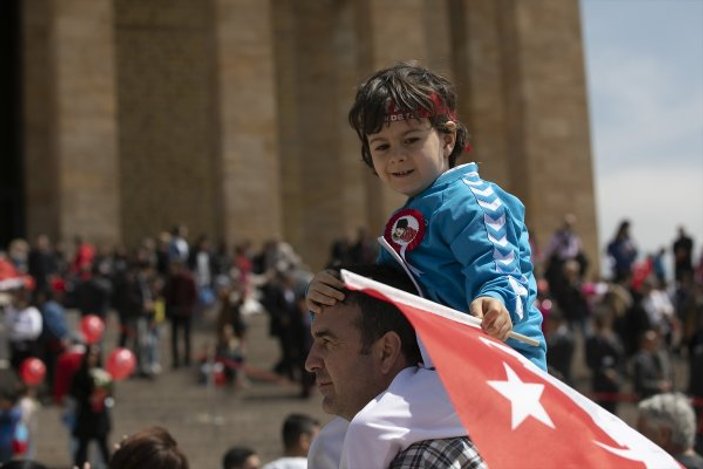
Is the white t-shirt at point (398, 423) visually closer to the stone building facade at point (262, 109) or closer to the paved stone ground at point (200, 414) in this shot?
the paved stone ground at point (200, 414)

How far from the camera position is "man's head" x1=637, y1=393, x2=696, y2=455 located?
227 inches

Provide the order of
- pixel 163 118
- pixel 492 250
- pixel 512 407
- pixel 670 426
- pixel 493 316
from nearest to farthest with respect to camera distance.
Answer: pixel 512 407 → pixel 493 316 → pixel 492 250 → pixel 670 426 → pixel 163 118

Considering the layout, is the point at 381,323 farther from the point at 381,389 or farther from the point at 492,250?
the point at 492,250

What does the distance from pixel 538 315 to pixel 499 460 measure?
0.89m

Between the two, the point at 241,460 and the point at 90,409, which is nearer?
the point at 241,460

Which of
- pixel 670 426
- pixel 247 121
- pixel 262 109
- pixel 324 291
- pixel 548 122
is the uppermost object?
pixel 262 109

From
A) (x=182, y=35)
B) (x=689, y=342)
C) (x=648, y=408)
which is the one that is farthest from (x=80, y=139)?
(x=648, y=408)

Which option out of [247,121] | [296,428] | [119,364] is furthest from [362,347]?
[247,121]

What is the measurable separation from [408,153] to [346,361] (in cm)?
59

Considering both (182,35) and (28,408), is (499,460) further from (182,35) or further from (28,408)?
(182,35)

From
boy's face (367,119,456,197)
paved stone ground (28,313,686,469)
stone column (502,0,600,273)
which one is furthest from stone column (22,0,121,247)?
boy's face (367,119,456,197)

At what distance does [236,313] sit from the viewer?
63.3 feet

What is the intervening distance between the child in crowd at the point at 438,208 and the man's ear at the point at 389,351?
31 centimetres

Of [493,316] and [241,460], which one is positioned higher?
[493,316]
